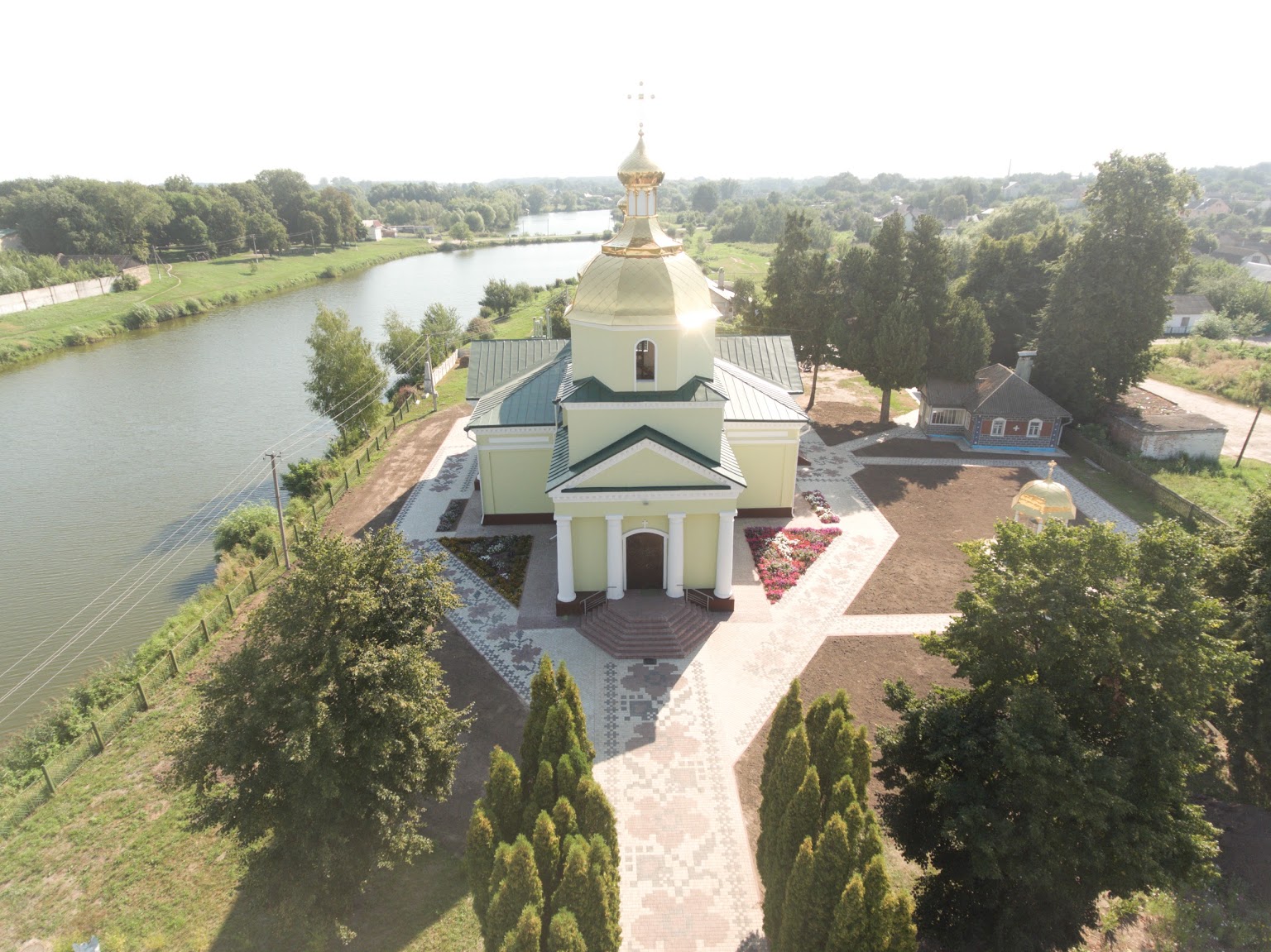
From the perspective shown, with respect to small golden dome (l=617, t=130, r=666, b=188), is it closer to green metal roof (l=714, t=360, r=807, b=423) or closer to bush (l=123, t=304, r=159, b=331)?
green metal roof (l=714, t=360, r=807, b=423)

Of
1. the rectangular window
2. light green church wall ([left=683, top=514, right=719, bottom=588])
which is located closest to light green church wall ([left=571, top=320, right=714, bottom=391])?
light green church wall ([left=683, top=514, right=719, bottom=588])

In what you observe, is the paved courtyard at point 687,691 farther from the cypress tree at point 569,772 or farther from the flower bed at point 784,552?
the cypress tree at point 569,772

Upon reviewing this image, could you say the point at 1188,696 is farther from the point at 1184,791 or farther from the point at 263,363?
the point at 263,363

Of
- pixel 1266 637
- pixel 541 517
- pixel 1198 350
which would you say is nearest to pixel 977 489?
pixel 1266 637

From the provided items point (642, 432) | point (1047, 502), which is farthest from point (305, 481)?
point (1047, 502)

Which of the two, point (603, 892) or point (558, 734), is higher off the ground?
point (558, 734)

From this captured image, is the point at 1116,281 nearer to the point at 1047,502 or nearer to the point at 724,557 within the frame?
the point at 1047,502
